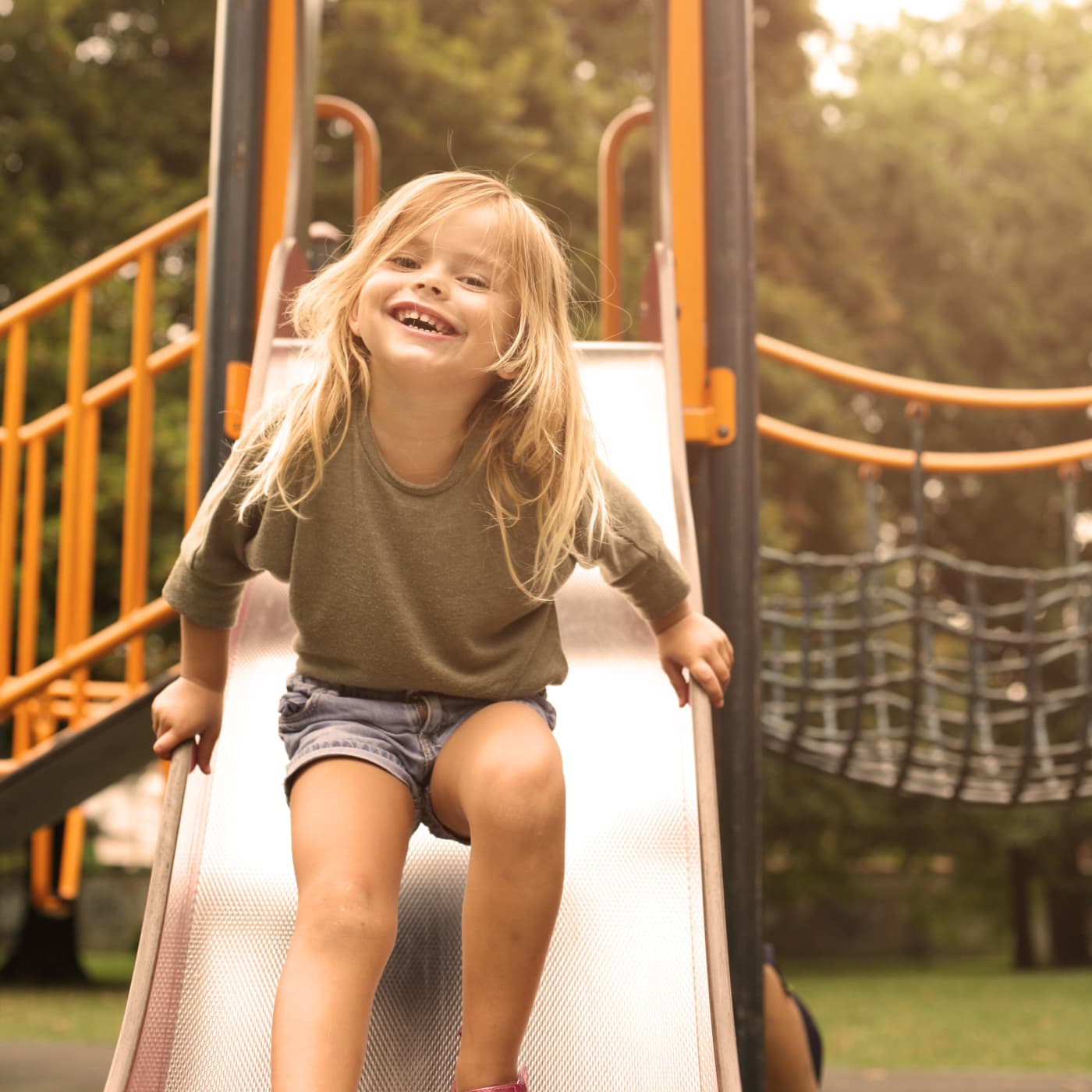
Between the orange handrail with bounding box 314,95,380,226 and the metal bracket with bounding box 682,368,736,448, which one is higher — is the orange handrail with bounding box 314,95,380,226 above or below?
above

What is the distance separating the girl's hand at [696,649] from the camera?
198 centimetres

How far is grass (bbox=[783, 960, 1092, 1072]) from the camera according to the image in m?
6.46

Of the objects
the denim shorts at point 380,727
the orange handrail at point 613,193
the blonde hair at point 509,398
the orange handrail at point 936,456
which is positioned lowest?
the denim shorts at point 380,727

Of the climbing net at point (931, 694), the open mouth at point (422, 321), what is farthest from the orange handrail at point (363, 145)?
the open mouth at point (422, 321)

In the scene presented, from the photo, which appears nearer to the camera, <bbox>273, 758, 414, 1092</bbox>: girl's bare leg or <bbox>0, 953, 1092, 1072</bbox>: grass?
<bbox>273, 758, 414, 1092</bbox>: girl's bare leg

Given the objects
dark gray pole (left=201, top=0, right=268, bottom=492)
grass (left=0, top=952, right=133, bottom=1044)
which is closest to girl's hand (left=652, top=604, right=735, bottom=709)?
dark gray pole (left=201, top=0, right=268, bottom=492)

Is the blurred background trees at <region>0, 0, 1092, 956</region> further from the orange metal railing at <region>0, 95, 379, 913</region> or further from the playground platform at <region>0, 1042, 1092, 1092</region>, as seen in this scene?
the orange metal railing at <region>0, 95, 379, 913</region>

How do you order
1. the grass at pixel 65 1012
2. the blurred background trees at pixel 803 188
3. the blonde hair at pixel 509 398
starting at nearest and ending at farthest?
the blonde hair at pixel 509 398 → the grass at pixel 65 1012 → the blurred background trees at pixel 803 188

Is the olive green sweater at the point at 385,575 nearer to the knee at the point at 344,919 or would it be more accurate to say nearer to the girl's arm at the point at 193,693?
the girl's arm at the point at 193,693

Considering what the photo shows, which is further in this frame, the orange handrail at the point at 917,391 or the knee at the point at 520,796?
the orange handrail at the point at 917,391

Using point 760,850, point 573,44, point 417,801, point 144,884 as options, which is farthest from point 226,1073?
point 144,884

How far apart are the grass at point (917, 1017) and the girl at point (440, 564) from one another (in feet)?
15.3

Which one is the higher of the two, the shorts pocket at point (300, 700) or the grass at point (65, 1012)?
the shorts pocket at point (300, 700)

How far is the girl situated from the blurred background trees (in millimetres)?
6541
